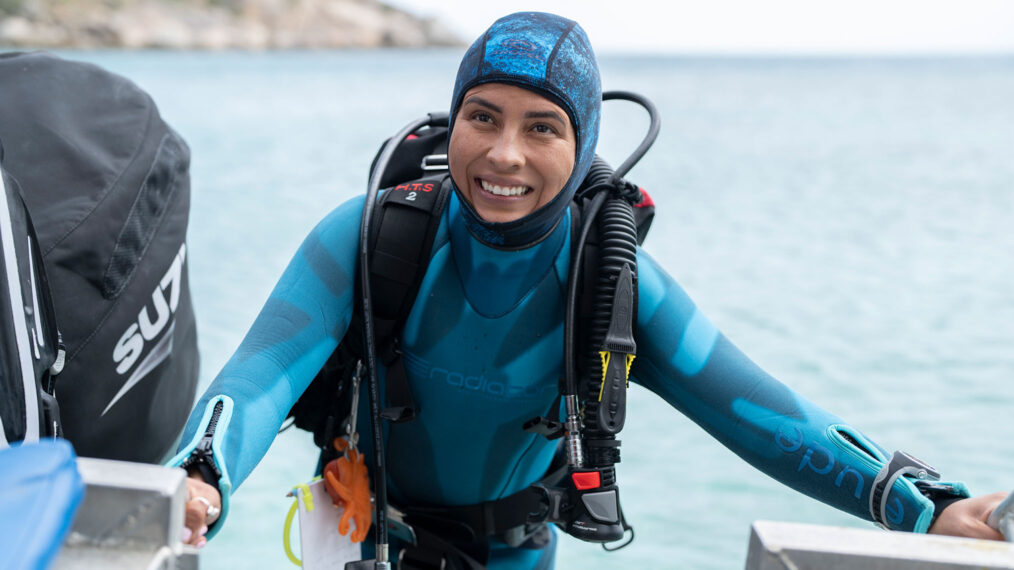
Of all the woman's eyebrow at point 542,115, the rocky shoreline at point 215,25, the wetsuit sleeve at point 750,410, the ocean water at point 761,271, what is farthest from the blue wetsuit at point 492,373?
the rocky shoreline at point 215,25

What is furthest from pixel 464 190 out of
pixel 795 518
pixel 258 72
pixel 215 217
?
pixel 258 72

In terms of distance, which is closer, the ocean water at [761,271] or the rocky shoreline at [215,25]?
the ocean water at [761,271]

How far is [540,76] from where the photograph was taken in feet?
4.43

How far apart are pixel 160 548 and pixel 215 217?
7.57m

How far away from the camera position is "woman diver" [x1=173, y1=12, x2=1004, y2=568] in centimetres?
128

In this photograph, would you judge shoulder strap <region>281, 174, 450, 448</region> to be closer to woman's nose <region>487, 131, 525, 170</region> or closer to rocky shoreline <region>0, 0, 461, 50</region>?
woman's nose <region>487, 131, 525, 170</region>

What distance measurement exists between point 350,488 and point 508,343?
0.39m

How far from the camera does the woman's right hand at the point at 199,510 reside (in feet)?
3.38

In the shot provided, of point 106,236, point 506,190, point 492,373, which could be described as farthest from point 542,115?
point 106,236

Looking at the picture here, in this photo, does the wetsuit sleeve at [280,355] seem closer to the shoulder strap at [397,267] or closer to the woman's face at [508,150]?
the shoulder strap at [397,267]

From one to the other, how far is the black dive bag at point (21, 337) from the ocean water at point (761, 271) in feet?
6.00

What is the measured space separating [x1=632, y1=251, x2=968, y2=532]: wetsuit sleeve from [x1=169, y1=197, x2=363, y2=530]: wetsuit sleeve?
494mm

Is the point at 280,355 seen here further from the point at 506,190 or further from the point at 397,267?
the point at 506,190

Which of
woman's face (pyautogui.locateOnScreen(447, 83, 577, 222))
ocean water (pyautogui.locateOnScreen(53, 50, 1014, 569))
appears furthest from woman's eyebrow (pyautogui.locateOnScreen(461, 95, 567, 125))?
ocean water (pyautogui.locateOnScreen(53, 50, 1014, 569))
